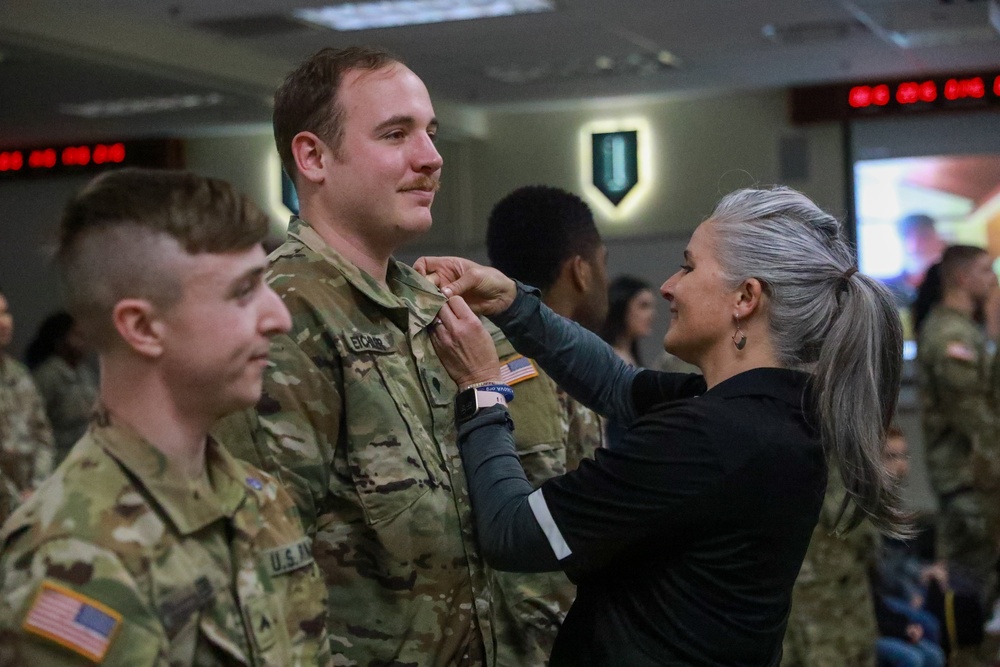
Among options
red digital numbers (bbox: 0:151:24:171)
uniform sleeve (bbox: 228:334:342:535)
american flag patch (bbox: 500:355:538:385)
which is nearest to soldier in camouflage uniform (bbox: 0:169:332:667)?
uniform sleeve (bbox: 228:334:342:535)

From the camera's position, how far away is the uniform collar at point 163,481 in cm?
114

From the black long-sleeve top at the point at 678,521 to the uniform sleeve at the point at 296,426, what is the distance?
0.24 metres

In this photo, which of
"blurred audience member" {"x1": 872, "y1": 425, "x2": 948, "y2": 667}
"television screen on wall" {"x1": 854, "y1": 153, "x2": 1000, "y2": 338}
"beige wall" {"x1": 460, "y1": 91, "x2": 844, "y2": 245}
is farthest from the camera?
"beige wall" {"x1": 460, "y1": 91, "x2": 844, "y2": 245}

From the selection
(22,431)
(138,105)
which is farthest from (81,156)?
(22,431)

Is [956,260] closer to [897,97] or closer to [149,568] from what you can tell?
[897,97]

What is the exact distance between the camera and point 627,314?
5863 mm

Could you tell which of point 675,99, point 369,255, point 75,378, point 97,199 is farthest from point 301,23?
point 97,199

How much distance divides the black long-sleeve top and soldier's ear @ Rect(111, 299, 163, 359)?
64 centimetres

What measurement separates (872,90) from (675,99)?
1460mm

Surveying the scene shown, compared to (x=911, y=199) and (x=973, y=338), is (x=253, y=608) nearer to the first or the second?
(x=973, y=338)

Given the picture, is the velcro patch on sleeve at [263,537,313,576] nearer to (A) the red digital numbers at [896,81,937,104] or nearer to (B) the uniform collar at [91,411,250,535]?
(B) the uniform collar at [91,411,250,535]

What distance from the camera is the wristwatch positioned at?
172cm

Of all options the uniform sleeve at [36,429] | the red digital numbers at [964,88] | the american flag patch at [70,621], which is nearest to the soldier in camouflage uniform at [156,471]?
the american flag patch at [70,621]

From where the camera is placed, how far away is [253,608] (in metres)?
1.19
